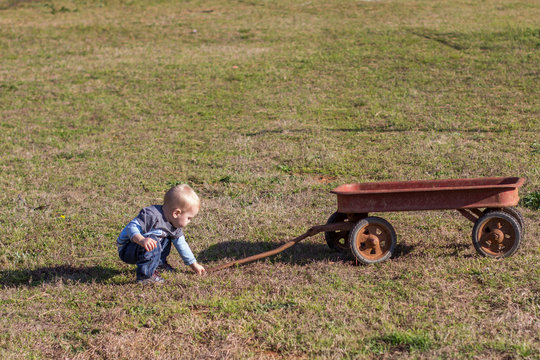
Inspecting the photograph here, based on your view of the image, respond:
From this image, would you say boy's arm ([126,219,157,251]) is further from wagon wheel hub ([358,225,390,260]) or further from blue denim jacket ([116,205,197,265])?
wagon wheel hub ([358,225,390,260])

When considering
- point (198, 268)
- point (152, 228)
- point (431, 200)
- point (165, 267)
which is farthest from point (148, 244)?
point (431, 200)

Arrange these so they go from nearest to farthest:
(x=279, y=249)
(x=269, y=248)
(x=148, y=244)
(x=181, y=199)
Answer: (x=148, y=244) < (x=181, y=199) < (x=279, y=249) < (x=269, y=248)

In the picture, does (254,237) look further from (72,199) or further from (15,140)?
(15,140)

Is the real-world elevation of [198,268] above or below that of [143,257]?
below

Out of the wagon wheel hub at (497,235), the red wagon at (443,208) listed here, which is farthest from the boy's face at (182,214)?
the wagon wheel hub at (497,235)

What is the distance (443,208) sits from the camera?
5.04 metres

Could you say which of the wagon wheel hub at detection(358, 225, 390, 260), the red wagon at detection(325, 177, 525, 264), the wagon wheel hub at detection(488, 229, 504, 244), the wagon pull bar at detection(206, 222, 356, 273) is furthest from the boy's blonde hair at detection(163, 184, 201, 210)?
the wagon wheel hub at detection(488, 229, 504, 244)

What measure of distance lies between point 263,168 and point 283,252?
9.51ft

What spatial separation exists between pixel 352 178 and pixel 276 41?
10851 millimetres

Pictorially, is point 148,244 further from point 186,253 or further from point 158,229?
point 186,253

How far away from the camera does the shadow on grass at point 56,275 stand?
5297 mm

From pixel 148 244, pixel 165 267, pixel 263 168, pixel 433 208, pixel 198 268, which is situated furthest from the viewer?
pixel 263 168

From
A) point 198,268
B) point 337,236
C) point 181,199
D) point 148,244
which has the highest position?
point 181,199

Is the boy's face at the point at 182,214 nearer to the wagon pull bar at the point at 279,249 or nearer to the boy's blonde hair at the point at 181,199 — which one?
the boy's blonde hair at the point at 181,199
